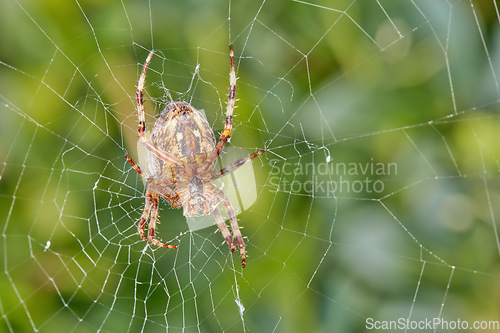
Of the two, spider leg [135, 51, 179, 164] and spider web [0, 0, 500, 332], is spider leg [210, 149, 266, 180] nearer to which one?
spider web [0, 0, 500, 332]

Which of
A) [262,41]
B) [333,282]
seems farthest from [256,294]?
[262,41]

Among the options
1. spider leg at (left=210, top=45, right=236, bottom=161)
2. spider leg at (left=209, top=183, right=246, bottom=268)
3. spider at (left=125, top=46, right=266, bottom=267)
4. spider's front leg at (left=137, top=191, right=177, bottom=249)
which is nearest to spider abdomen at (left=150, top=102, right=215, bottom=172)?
spider at (left=125, top=46, right=266, bottom=267)

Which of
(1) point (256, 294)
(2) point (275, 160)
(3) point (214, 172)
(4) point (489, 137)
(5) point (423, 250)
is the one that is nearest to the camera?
(4) point (489, 137)

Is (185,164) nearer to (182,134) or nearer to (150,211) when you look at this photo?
(182,134)

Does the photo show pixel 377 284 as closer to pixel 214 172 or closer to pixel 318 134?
pixel 318 134

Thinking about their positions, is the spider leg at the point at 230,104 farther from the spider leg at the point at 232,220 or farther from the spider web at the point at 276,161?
the spider leg at the point at 232,220

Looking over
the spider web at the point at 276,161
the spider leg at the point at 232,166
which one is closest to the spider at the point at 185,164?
the spider leg at the point at 232,166

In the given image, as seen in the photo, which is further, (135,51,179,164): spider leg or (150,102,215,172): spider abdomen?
(150,102,215,172): spider abdomen
